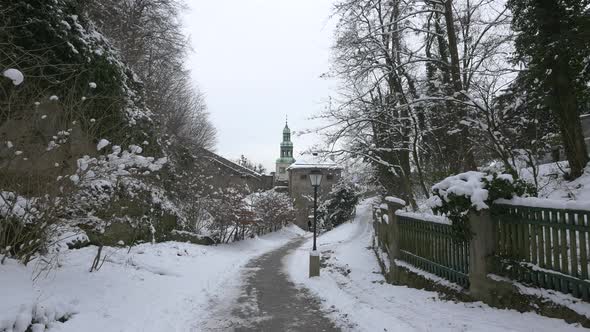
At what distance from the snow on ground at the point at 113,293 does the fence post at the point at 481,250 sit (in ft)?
14.8

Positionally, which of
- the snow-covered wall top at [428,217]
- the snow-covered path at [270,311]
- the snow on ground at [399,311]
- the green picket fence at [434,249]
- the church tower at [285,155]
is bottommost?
the snow-covered path at [270,311]

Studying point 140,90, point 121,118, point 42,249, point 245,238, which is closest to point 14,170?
point 42,249

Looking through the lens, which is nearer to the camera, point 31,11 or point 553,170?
point 31,11

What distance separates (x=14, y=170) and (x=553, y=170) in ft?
49.0

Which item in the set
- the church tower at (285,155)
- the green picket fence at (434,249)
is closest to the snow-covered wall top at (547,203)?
the green picket fence at (434,249)

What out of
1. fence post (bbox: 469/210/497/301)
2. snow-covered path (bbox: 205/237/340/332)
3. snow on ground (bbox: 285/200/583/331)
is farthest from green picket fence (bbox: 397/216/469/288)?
snow-covered path (bbox: 205/237/340/332)

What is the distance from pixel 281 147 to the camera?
103 metres

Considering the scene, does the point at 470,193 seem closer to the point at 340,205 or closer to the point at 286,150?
the point at 340,205

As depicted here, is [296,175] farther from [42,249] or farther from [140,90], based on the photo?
[42,249]

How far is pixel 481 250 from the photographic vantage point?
6070 mm

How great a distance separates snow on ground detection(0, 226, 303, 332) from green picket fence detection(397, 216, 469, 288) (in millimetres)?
4460

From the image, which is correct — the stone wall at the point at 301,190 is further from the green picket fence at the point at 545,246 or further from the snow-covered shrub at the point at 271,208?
the green picket fence at the point at 545,246

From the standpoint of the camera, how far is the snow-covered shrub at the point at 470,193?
5902 millimetres

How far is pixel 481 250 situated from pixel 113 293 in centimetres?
644
